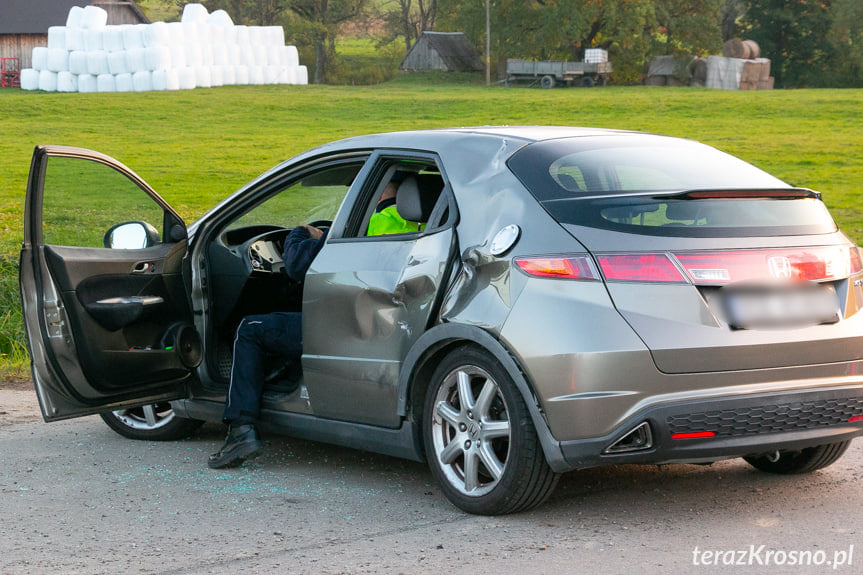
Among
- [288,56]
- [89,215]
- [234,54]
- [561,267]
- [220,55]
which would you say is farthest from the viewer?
[288,56]

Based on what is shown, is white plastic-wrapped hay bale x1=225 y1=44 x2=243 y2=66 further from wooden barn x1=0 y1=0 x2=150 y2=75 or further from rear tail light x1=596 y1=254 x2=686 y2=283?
rear tail light x1=596 y1=254 x2=686 y2=283

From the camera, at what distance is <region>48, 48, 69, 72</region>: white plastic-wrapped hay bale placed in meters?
52.2

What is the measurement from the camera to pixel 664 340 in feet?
14.0

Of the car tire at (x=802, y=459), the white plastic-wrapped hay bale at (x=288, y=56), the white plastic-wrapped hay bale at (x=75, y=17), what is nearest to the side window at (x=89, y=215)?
the car tire at (x=802, y=459)

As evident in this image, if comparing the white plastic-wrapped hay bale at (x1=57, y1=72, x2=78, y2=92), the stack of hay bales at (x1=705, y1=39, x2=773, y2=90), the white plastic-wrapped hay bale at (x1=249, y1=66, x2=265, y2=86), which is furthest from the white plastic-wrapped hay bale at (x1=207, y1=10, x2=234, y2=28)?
the stack of hay bales at (x1=705, y1=39, x2=773, y2=90)

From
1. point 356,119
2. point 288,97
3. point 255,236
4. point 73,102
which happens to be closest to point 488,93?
point 288,97

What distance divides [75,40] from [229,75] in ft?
24.1

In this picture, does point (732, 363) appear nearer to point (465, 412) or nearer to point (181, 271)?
point (465, 412)

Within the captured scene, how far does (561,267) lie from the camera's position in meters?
4.41

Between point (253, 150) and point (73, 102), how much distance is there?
1644 cm

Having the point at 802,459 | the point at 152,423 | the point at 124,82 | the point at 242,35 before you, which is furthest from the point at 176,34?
the point at 802,459

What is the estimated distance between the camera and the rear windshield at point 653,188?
4.47 metres

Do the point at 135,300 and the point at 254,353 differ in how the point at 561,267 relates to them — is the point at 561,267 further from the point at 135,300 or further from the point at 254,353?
the point at 135,300

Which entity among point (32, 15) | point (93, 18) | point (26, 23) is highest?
point (93, 18)
